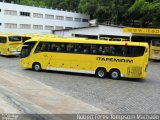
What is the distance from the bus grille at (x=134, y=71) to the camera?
21.8 metres

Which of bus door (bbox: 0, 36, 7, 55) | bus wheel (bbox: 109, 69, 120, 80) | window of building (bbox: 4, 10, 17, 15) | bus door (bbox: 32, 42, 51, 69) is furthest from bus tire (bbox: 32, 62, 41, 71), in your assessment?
window of building (bbox: 4, 10, 17, 15)

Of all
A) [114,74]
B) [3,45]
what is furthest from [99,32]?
[114,74]

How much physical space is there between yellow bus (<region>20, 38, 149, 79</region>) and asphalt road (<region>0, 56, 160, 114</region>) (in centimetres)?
58

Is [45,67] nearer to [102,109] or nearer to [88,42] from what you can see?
[88,42]

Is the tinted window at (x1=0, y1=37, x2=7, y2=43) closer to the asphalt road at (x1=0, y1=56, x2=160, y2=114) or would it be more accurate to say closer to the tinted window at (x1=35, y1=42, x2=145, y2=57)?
the asphalt road at (x1=0, y1=56, x2=160, y2=114)

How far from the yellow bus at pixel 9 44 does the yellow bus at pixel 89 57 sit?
9.02m

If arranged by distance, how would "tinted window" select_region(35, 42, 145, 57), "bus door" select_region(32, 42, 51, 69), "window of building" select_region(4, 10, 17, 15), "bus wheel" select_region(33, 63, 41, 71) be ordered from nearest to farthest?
"tinted window" select_region(35, 42, 145, 57) < "bus door" select_region(32, 42, 51, 69) < "bus wheel" select_region(33, 63, 41, 71) < "window of building" select_region(4, 10, 17, 15)

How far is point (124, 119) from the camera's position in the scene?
1179cm

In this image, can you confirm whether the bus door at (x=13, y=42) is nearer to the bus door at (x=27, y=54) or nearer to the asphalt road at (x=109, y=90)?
the asphalt road at (x=109, y=90)

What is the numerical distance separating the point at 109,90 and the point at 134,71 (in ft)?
15.1

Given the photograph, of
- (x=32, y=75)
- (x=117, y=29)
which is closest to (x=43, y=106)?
(x=32, y=75)

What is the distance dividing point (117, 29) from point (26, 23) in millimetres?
23808

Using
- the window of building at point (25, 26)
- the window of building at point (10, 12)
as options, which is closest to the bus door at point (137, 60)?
the window of building at point (10, 12)

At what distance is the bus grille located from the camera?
21781 millimetres
